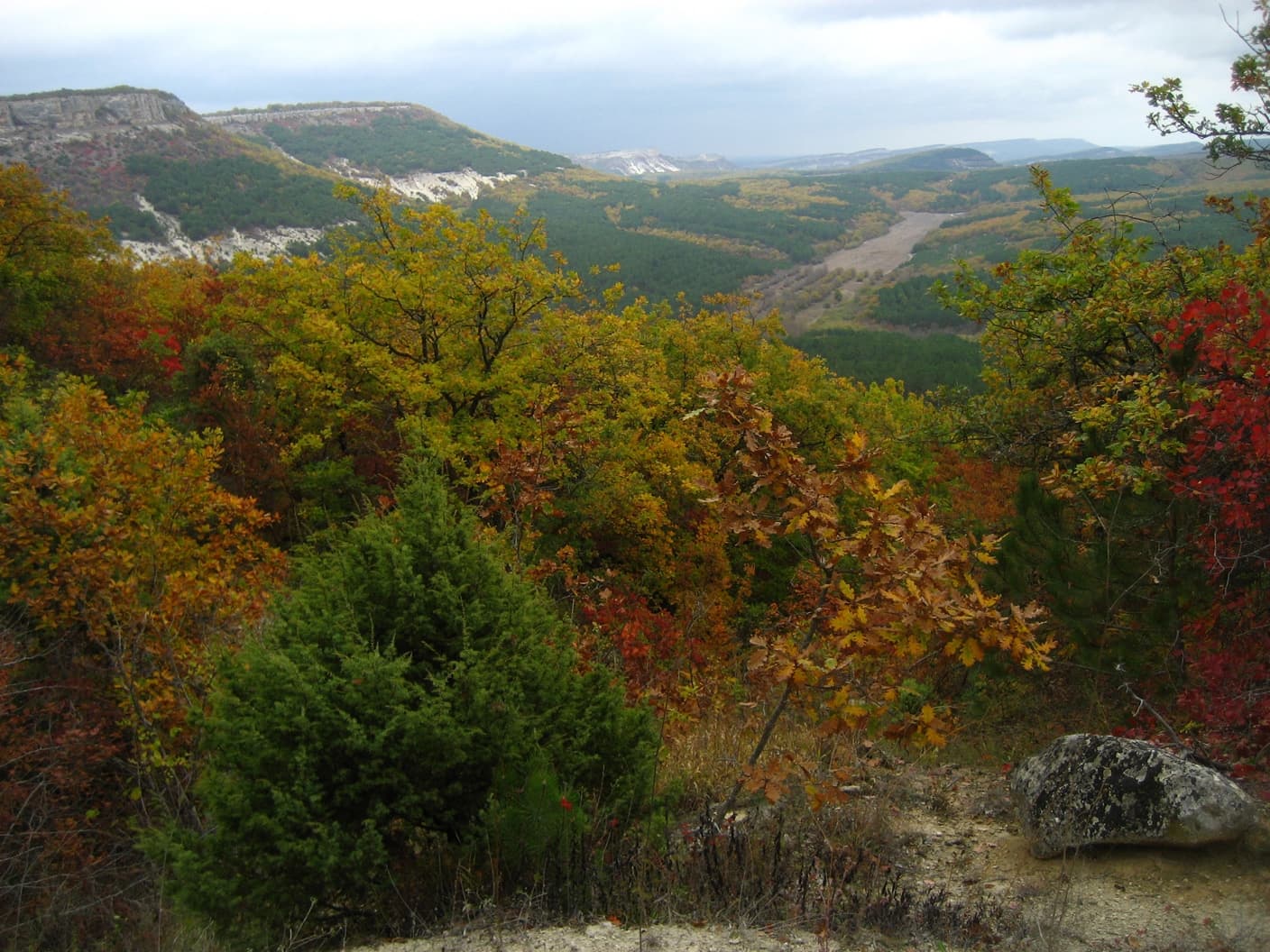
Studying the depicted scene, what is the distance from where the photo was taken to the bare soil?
3951 mm

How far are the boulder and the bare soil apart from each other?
165 mm

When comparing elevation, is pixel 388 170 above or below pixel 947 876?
above

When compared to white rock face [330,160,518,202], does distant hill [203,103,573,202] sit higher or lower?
higher

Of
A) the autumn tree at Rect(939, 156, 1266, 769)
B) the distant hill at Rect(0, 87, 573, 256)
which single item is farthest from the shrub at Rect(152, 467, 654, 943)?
the distant hill at Rect(0, 87, 573, 256)

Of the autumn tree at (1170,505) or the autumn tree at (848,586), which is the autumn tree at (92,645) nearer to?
the autumn tree at (848,586)

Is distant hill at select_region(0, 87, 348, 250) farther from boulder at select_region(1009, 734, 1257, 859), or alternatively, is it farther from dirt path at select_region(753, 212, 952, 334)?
boulder at select_region(1009, 734, 1257, 859)

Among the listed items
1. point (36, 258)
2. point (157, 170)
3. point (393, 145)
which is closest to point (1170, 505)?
point (36, 258)

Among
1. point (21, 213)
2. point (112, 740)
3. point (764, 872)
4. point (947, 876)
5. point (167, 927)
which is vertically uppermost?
point (21, 213)

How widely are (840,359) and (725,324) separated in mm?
46611

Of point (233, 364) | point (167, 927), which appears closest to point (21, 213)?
point (233, 364)

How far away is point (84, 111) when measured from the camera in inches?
3912

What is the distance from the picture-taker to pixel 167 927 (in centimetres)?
537

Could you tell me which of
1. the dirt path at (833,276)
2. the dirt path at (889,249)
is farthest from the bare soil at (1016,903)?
the dirt path at (889,249)

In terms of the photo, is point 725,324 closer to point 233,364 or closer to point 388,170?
point 233,364
